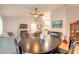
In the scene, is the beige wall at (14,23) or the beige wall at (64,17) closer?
the beige wall at (14,23)

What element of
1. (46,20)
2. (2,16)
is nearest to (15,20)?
(2,16)

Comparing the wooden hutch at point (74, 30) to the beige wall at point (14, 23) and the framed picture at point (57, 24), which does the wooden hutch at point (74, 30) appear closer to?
the framed picture at point (57, 24)

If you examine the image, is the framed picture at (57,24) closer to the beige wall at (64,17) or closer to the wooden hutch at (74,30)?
the beige wall at (64,17)

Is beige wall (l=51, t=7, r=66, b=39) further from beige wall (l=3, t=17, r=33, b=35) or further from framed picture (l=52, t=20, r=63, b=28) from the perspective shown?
beige wall (l=3, t=17, r=33, b=35)

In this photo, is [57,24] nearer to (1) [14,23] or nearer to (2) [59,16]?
(2) [59,16]

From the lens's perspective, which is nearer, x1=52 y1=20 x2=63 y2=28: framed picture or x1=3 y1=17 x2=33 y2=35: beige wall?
x1=3 y1=17 x2=33 y2=35: beige wall

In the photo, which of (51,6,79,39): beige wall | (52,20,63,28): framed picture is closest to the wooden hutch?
(51,6,79,39): beige wall

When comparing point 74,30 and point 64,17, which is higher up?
point 64,17

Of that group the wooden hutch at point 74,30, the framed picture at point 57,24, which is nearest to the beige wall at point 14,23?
the framed picture at point 57,24

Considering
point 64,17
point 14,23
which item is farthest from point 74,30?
point 14,23

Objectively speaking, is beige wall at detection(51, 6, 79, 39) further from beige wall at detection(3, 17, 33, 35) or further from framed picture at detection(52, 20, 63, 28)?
beige wall at detection(3, 17, 33, 35)

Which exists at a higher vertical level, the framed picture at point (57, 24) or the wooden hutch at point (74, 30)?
the framed picture at point (57, 24)

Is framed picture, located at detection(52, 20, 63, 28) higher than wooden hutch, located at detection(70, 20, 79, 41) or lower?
higher

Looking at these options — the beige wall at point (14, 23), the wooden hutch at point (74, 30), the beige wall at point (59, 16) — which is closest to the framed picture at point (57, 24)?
the beige wall at point (59, 16)
